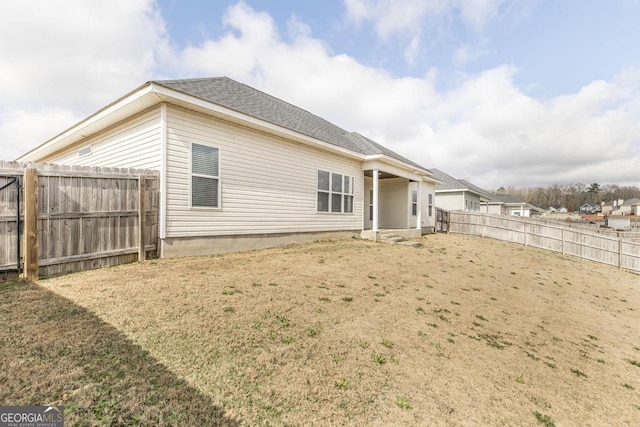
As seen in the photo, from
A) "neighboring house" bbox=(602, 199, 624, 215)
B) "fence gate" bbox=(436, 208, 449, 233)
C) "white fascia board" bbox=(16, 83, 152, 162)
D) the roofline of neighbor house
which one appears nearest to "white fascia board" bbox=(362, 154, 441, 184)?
the roofline of neighbor house

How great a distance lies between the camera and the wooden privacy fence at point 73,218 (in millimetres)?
4602

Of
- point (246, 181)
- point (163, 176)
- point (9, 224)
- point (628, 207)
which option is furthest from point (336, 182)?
point (628, 207)

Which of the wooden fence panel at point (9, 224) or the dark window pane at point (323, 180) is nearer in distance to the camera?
the wooden fence panel at point (9, 224)

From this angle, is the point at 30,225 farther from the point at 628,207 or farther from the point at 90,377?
the point at 628,207

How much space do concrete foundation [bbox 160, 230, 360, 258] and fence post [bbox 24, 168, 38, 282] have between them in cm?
211

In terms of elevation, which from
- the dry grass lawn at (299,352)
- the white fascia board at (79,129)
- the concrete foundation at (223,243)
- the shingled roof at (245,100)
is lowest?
the dry grass lawn at (299,352)


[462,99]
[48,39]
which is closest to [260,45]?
[48,39]

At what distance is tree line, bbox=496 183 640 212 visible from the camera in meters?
94.2

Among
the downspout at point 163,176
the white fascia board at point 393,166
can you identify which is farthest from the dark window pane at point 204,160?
the white fascia board at point 393,166

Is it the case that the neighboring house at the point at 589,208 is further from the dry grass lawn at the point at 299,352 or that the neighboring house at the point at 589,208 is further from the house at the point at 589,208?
the dry grass lawn at the point at 299,352

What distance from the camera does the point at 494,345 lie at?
3.99 metres

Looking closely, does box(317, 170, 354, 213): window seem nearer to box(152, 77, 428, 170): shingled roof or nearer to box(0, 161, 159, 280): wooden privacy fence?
box(152, 77, 428, 170): shingled roof

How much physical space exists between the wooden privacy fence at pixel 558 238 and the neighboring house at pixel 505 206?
1971 centimetres

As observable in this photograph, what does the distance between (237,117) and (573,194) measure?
12489 centimetres
